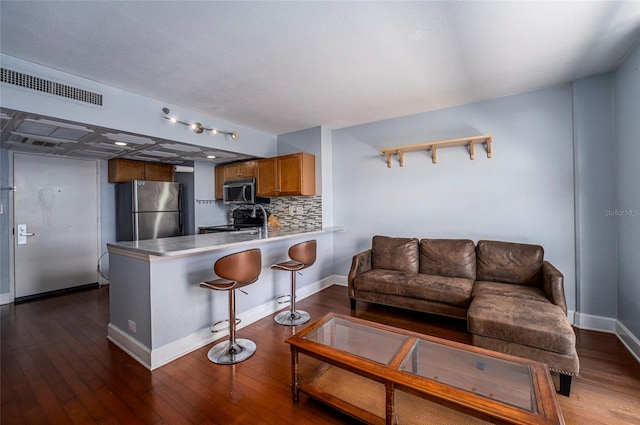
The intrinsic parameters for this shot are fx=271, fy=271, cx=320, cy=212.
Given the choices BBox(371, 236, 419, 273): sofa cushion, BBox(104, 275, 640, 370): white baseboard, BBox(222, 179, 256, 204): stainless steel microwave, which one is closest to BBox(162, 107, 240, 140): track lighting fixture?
BBox(222, 179, 256, 204): stainless steel microwave

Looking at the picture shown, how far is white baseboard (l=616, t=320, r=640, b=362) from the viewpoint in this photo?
90.0 inches

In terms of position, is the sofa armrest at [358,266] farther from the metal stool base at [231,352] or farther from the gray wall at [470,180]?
the metal stool base at [231,352]

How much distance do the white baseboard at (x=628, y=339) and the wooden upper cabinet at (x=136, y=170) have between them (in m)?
6.58

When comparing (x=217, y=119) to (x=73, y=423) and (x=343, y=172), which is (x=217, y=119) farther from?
(x=73, y=423)

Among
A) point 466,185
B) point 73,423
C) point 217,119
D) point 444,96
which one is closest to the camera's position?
point 73,423

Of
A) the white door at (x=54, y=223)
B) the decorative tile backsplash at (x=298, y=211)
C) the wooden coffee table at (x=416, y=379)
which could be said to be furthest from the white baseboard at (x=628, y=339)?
the white door at (x=54, y=223)

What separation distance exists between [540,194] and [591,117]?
88 centimetres

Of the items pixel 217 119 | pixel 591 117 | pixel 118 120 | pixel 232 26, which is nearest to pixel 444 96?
pixel 591 117

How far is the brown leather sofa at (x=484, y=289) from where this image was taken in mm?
1980

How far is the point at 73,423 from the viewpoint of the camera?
167 centimetres

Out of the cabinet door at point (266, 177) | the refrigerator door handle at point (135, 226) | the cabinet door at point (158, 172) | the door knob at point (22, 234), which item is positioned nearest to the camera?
the door knob at point (22, 234)

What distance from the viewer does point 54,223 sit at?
13.9ft

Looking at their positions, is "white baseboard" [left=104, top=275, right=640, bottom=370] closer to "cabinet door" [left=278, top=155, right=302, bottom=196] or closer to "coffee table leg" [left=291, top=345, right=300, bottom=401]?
"coffee table leg" [left=291, top=345, right=300, bottom=401]

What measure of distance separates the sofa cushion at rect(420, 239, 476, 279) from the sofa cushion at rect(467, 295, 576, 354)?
0.81m
